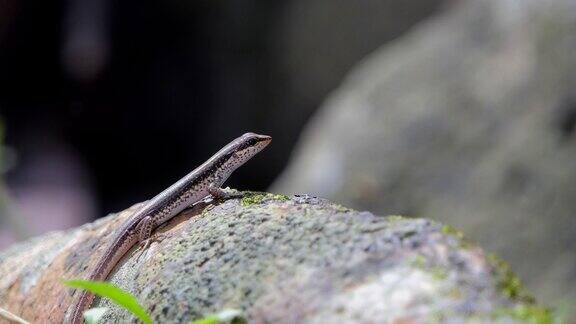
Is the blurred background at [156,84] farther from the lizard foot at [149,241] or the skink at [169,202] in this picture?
the lizard foot at [149,241]

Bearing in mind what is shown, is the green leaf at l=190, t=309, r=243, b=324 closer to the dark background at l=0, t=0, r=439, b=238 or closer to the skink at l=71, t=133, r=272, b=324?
the skink at l=71, t=133, r=272, b=324

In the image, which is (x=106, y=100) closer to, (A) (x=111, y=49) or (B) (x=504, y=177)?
(A) (x=111, y=49)

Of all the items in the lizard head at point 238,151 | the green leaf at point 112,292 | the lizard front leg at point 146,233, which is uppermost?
the lizard head at point 238,151

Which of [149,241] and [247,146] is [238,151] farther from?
[149,241]

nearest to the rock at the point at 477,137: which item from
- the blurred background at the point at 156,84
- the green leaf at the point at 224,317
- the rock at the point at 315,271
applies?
the blurred background at the point at 156,84

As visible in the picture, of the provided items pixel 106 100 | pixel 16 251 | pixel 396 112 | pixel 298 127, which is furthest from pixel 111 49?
pixel 16 251

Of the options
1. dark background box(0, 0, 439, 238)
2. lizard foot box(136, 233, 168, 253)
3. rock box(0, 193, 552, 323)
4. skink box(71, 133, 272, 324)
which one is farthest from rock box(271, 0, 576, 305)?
rock box(0, 193, 552, 323)
